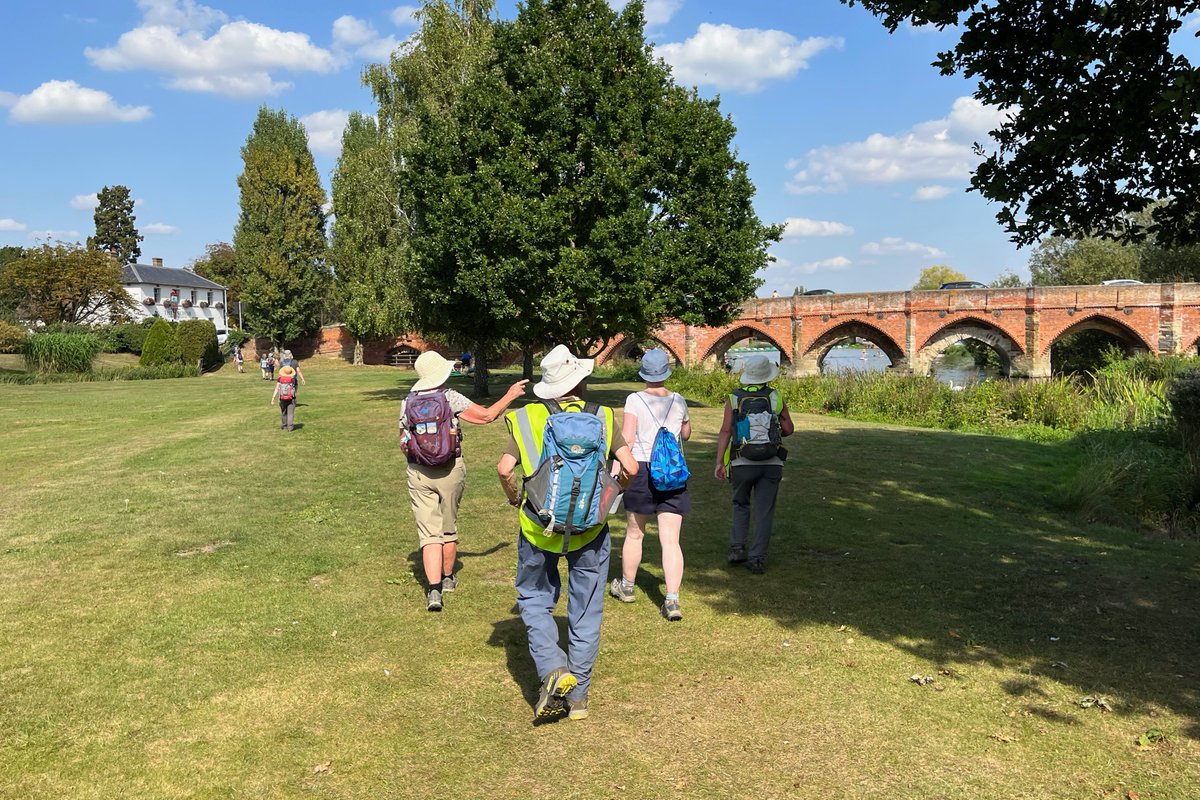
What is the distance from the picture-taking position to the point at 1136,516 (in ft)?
31.0

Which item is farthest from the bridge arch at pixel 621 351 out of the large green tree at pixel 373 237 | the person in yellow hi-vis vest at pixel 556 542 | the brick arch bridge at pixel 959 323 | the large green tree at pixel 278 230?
the person in yellow hi-vis vest at pixel 556 542

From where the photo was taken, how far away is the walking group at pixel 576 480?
435cm

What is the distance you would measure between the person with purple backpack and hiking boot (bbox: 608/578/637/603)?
1280mm

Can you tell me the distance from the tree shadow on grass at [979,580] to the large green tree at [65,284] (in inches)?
1791

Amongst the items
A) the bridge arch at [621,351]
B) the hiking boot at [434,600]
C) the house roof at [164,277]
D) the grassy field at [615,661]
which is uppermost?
the house roof at [164,277]

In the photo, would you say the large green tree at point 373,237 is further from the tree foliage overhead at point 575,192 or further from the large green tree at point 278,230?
the large green tree at point 278,230

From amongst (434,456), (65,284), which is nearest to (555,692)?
(434,456)

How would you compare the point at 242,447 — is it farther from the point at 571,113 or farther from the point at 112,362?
the point at 112,362

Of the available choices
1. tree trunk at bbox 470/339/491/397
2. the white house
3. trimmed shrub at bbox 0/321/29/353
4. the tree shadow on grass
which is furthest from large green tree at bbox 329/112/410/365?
the white house

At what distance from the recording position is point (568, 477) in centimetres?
431

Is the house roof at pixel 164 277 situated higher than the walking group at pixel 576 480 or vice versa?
the house roof at pixel 164 277

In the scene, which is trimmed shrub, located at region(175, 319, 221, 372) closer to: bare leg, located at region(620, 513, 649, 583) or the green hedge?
the green hedge

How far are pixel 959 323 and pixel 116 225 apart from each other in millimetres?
77424

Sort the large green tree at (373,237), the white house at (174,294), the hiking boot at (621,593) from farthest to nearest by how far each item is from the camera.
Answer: the white house at (174,294), the large green tree at (373,237), the hiking boot at (621,593)
